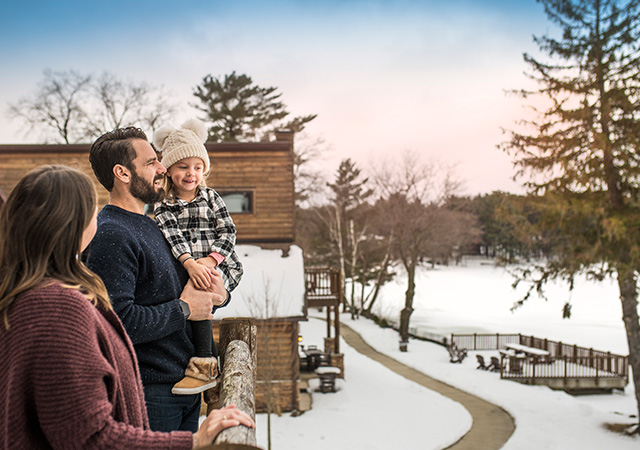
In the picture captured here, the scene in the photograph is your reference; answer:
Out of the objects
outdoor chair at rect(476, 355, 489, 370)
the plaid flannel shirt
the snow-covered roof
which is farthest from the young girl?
outdoor chair at rect(476, 355, 489, 370)

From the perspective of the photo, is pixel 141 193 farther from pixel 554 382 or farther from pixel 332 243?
pixel 332 243

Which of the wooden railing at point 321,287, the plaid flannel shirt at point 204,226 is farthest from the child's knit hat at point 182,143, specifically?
the wooden railing at point 321,287

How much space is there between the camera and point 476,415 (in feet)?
54.1

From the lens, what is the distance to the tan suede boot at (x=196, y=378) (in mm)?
2408

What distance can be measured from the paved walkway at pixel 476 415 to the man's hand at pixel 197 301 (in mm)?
13003

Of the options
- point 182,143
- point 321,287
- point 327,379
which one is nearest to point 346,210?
point 321,287

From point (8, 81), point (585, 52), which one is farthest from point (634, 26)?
point (8, 81)

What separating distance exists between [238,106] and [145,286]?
30436 millimetres

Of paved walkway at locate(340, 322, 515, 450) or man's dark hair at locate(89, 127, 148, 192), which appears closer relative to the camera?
man's dark hair at locate(89, 127, 148, 192)

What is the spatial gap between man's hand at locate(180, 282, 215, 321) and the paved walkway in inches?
512

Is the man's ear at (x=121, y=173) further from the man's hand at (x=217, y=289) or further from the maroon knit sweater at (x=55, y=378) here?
the maroon knit sweater at (x=55, y=378)

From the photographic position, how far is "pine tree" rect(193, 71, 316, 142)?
32.1m

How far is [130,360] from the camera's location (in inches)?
67.7

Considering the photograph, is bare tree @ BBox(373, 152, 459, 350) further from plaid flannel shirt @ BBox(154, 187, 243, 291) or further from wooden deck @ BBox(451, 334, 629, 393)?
plaid flannel shirt @ BBox(154, 187, 243, 291)
